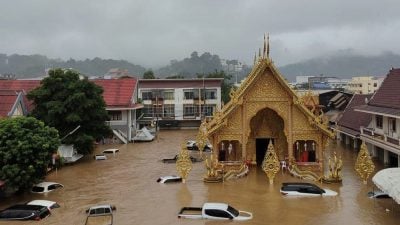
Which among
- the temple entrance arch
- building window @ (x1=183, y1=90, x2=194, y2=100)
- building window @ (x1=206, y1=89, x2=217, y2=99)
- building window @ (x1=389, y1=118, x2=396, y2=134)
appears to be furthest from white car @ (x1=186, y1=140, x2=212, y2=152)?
building window @ (x1=206, y1=89, x2=217, y2=99)

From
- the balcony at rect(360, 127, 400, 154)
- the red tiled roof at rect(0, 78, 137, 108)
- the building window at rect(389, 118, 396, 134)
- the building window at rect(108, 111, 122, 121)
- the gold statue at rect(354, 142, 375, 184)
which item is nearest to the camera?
the gold statue at rect(354, 142, 375, 184)

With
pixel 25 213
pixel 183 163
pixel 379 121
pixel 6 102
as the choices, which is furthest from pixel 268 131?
pixel 6 102

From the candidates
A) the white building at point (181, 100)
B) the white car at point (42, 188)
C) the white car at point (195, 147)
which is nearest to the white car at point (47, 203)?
the white car at point (42, 188)

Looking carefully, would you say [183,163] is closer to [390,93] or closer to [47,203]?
[47,203]

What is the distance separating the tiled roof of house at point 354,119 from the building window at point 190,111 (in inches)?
975

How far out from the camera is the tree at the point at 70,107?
111 feet

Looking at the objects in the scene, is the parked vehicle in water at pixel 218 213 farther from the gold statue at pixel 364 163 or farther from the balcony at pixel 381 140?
the balcony at pixel 381 140

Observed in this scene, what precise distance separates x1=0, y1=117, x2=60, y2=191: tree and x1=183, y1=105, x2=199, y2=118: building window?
136 ft

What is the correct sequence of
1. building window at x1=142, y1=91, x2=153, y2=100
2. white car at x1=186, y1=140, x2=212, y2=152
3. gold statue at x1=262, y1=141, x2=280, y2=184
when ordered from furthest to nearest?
building window at x1=142, y1=91, x2=153, y2=100 → white car at x1=186, y1=140, x2=212, y2=152 → gold statue at x1=262, y1=141, x2=280, y2=184

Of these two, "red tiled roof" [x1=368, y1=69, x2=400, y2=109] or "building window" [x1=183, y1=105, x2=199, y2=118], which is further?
"building window" [x1=183, y1=105, x2=199, y2=118]

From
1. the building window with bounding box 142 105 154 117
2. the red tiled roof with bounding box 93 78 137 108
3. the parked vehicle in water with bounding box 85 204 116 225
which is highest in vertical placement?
the red tiled roof with bounding box 93 78 137 108

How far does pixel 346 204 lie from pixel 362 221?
8.45ft

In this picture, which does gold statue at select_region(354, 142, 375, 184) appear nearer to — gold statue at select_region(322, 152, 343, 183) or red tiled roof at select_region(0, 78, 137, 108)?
gold statue at select_region(322, 152, 343, 183)

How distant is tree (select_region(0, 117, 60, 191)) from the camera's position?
2242cm
